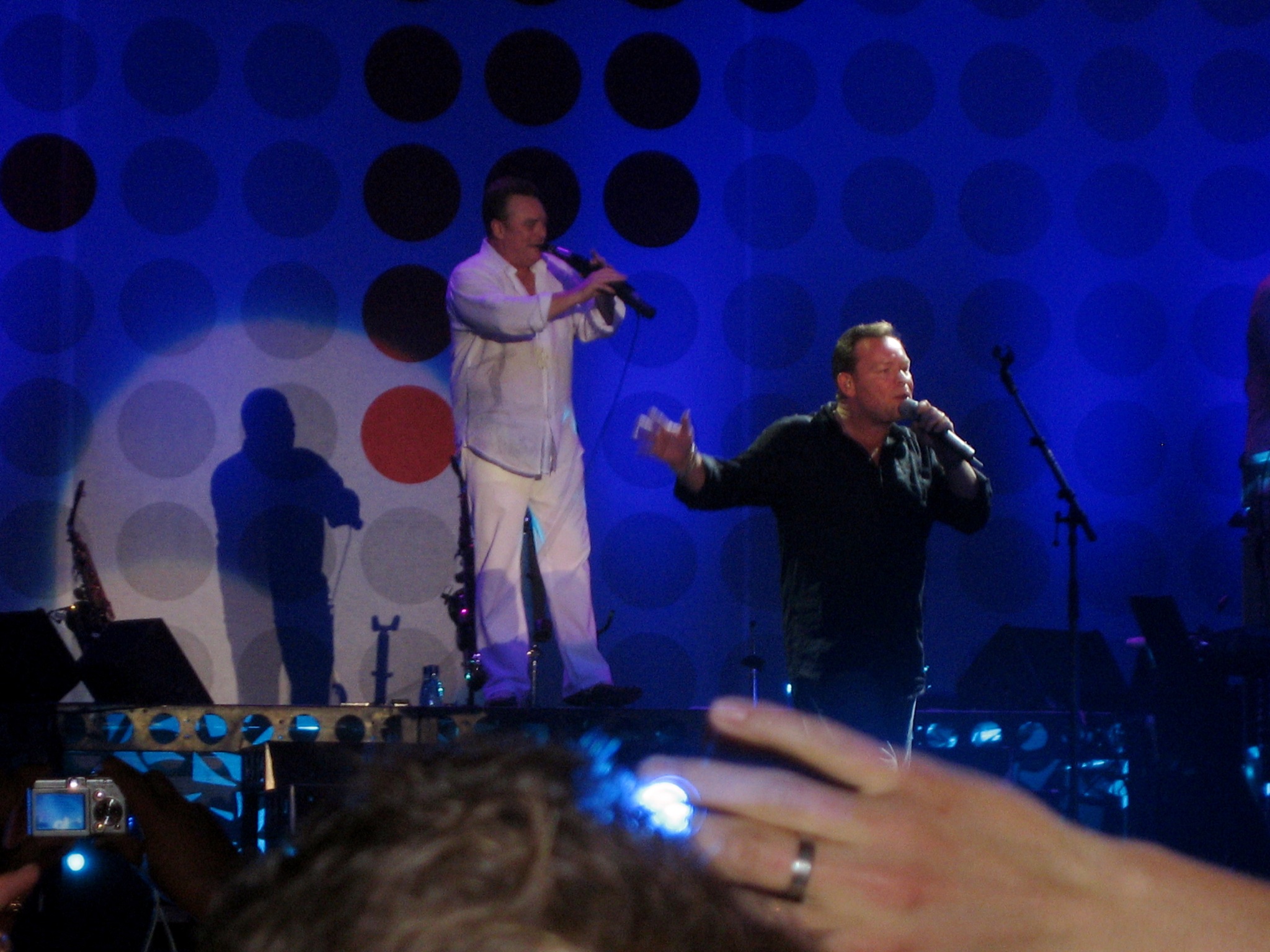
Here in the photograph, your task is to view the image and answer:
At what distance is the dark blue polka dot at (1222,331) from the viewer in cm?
718

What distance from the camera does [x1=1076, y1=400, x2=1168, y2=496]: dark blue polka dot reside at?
7.09m

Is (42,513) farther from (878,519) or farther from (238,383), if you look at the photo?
(878,519)

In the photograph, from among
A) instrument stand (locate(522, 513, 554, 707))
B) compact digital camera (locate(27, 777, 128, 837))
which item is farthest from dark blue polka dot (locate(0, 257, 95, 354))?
compact digital camera (locate(27, 777, 128, 837))

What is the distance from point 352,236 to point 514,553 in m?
2.50

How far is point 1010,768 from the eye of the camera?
480 cm

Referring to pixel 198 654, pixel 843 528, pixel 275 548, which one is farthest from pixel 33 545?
pixel 843 528

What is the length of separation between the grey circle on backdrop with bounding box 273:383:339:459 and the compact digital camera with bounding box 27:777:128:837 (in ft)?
16.1

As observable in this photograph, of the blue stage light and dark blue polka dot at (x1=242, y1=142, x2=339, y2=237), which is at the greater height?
dark blue polka dot at (x1=242, y1=142, x2=339, y2=237)

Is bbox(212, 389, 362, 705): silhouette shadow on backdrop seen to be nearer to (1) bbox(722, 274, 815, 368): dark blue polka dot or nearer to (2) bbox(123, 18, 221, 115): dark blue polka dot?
(2) bbox(123, 18, 221, 115): dark blue polka dot

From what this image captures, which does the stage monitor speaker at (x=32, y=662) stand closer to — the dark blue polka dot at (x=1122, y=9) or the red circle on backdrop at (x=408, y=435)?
the red circle on backdrop at (x=408, y=435)

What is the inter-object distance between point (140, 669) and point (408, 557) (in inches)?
81.0

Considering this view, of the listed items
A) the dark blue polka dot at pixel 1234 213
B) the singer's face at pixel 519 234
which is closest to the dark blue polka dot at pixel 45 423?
the singer's face at pixel 519 234

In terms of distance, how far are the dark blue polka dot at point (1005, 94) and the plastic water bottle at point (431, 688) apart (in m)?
4.35

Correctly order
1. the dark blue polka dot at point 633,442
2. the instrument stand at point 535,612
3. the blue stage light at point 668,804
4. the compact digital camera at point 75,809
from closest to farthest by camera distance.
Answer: the blue stage light at point 668,804
the compact digital camera at point 75,809
the instrument stand at point 535,612
the dark blue polka dot at point 633,442
